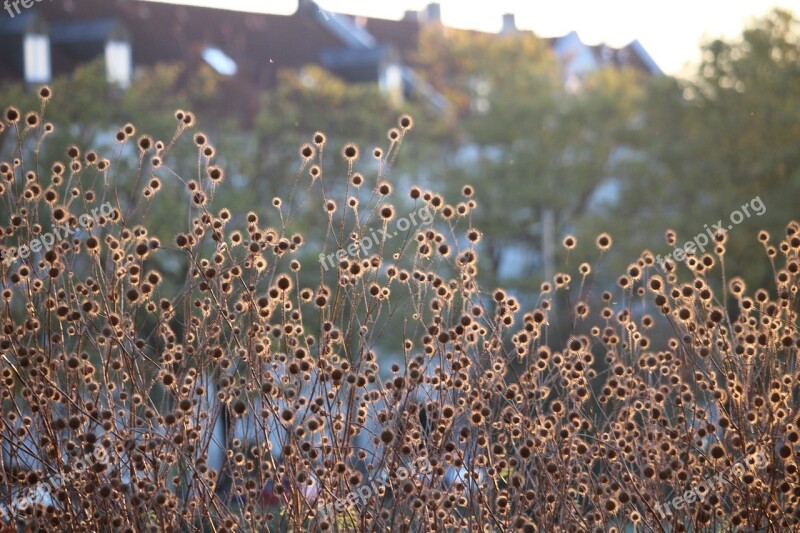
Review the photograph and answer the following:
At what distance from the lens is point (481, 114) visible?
25.7 m

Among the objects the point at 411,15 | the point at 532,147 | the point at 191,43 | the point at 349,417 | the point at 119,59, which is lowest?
the point at 349,417

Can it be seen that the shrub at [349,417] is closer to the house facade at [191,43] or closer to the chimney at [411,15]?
the house facade at [191,43]

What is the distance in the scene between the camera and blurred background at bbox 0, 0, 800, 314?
1744cm

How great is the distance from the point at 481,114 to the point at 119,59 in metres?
9.65

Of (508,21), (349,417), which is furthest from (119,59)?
(508,21)

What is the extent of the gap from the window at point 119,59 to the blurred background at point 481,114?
5 centimetres

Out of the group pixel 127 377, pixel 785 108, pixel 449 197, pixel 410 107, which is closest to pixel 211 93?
pixel 410 107

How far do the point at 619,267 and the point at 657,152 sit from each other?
270 centimetres

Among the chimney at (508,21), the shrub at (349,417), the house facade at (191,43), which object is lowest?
the shrub at (349,417)

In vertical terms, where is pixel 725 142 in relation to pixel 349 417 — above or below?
above

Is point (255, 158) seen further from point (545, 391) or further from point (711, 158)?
point (545, 391)

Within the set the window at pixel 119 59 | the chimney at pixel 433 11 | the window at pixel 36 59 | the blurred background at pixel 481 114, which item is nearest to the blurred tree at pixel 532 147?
the blurred background at pixel 481 114

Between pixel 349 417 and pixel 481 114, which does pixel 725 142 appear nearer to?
pixel 481 114

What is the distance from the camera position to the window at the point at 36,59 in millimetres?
17062
